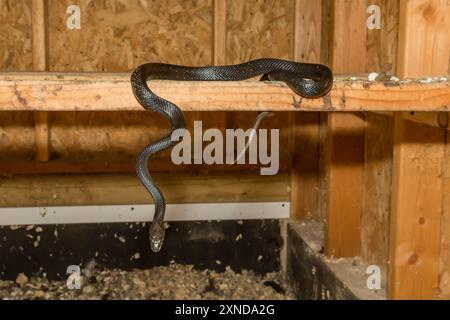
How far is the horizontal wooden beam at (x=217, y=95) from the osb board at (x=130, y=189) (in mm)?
1942

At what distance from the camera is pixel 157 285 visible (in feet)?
10.2

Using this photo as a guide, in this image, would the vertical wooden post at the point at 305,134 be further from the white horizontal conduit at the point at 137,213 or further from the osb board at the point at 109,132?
the osb board at the point at 109,132

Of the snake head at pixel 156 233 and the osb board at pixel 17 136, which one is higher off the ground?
the osb board at pixel 17 136

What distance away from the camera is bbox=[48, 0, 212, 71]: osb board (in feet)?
9.98

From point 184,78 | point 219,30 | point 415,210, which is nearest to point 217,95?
point 184,78

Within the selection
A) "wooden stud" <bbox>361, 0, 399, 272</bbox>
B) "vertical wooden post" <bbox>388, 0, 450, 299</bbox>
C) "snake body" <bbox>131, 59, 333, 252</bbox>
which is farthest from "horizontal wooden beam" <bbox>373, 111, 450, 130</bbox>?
"wooden stud" <bbox>361, 0, 399, 272</bbox>

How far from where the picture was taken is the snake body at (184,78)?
131 cm

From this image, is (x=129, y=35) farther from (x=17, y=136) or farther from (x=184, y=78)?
(x=184, y=78)

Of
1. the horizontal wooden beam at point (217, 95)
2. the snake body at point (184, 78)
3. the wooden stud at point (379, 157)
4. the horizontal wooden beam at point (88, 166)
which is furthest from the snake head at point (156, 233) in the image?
the horizontal wooden beam at point (88, 166)

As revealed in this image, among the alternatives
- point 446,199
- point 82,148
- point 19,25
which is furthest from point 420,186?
point 19,25

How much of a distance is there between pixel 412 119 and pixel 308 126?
151cm

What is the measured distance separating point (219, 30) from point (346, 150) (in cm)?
98

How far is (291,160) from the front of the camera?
10.7 feet

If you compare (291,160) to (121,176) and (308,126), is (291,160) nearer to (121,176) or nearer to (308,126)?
(308,126)
